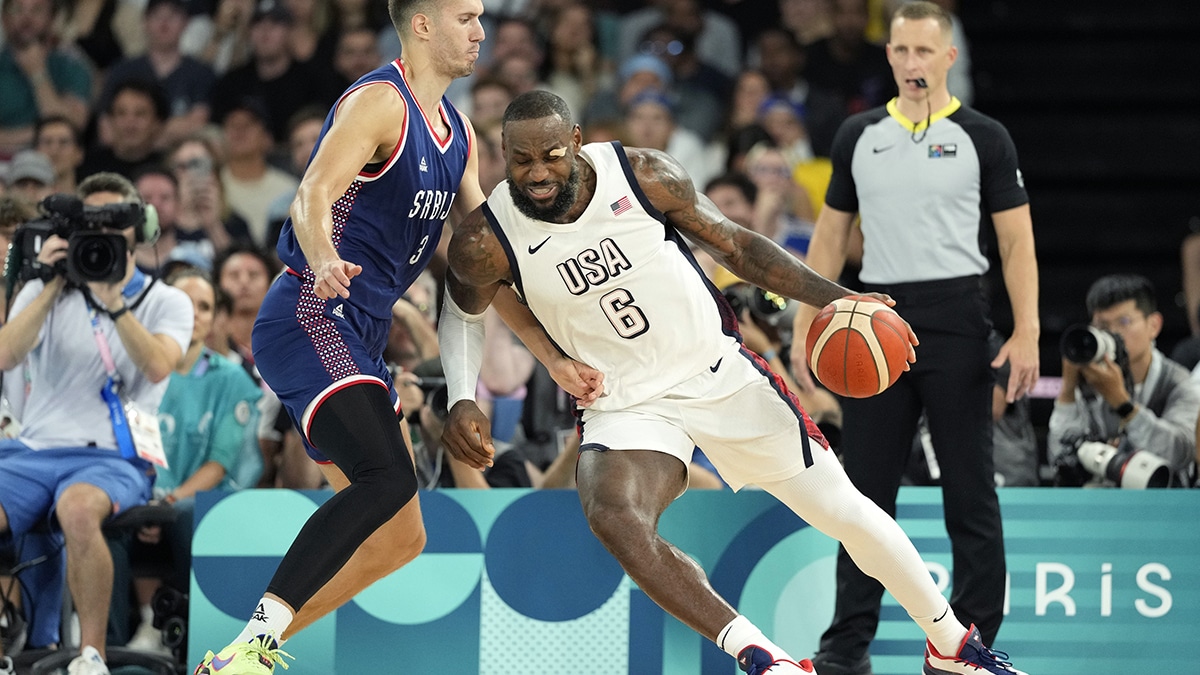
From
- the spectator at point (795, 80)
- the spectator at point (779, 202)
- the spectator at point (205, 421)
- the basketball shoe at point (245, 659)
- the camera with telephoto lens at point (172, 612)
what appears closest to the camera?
the basketball shoe at point (245, 659)

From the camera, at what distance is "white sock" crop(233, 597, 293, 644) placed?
417 cm

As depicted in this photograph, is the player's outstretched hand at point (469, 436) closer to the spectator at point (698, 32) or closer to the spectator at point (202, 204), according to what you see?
the spectator at point (202, 204)

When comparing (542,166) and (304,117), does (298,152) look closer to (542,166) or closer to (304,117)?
(304,117)

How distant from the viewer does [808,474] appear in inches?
181

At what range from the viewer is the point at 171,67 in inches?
412

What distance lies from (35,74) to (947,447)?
7.37 meters

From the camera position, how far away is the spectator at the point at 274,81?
1026 cm

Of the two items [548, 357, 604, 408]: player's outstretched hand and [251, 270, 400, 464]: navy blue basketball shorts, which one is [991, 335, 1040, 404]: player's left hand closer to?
[548, 357, 604, 408]: player's outstretched hand

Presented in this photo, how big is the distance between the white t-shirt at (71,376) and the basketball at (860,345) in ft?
10.4

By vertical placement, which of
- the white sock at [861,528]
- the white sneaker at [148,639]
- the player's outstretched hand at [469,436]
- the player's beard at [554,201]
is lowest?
the white sneaker at [148,639]

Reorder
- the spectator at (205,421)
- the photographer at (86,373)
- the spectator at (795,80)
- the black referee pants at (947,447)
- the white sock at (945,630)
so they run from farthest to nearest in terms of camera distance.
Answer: the spectator at (795,80) → the spectator at (205,421) → the photographer at (86,373) → the black referee pants at (947,447) → the white sock at (945,630)

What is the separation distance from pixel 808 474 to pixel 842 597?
110cm

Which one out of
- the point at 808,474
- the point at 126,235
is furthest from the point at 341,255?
the point at 126,235

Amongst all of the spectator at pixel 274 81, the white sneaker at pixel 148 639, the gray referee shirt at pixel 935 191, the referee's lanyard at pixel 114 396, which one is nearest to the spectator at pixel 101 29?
the spectator at pixel 274 81
